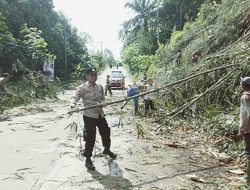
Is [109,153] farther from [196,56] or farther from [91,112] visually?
[196,56]

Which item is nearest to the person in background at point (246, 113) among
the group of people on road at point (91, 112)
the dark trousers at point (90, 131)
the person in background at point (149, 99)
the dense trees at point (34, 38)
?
the group of people on road at point (91, 112)

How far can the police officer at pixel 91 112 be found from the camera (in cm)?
733

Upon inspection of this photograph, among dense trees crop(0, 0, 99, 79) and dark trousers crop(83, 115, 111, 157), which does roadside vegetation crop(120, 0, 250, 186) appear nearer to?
dark trousers crop(83, 115, 111, 157)

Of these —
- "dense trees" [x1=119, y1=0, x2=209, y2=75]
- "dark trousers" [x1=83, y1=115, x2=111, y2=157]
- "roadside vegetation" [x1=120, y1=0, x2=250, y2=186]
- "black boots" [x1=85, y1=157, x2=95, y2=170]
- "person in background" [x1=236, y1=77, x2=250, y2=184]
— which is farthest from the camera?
"dense trees" [x1=119, y1=0, x2=209, y2=75]

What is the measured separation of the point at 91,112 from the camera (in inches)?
292

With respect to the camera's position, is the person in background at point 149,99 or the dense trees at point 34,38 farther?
the dense trees at point 34,38

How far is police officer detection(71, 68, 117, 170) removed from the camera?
7.33 m

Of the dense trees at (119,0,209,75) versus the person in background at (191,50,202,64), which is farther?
the dense trees at (119,0,209,75)

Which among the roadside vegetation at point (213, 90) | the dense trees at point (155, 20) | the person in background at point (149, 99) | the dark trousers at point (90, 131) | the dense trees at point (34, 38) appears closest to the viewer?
the dark trousers at point (90, 131)

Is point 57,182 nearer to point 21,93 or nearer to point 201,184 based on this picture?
point 201,184

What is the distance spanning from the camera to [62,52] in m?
44.6

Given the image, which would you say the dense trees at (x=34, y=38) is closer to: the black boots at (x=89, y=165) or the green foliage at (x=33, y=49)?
the green foliage at (x=33, y=49)

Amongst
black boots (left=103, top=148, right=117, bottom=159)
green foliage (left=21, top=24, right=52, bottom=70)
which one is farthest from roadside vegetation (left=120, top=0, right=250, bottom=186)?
green foliage (left=21, top=24, right=52, bottom=70)

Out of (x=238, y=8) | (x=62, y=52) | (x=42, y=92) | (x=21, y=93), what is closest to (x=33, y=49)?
(x=42, y=92)
